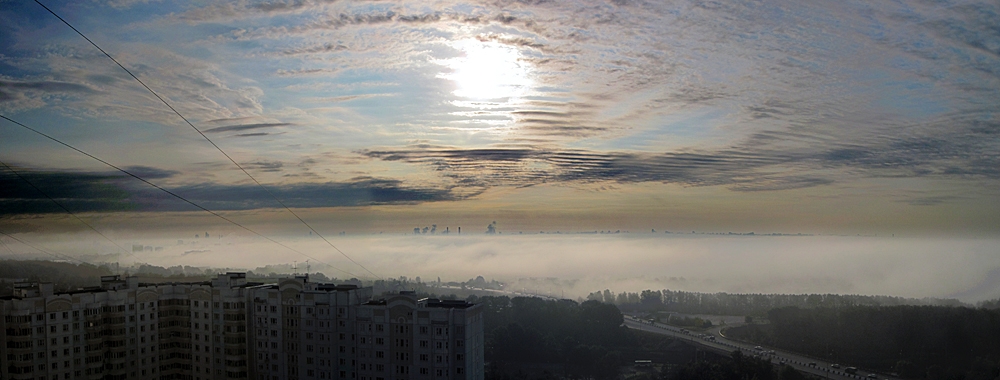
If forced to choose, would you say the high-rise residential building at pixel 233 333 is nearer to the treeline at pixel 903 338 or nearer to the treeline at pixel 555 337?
the treeline at pixel 555 337

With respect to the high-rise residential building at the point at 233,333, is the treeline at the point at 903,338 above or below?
below

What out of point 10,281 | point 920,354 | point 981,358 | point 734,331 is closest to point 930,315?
point 920,354

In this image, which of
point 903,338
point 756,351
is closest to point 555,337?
point 756,351

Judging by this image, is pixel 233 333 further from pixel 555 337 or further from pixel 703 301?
pixel 703 301

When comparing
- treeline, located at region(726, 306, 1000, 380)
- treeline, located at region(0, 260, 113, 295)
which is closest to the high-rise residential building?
treeline, located at region(0, 260, 113, 295)

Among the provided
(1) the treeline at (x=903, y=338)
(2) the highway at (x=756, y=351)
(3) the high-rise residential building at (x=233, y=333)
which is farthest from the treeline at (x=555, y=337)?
(3) the high-rise residential building at (x=233, y=333)
